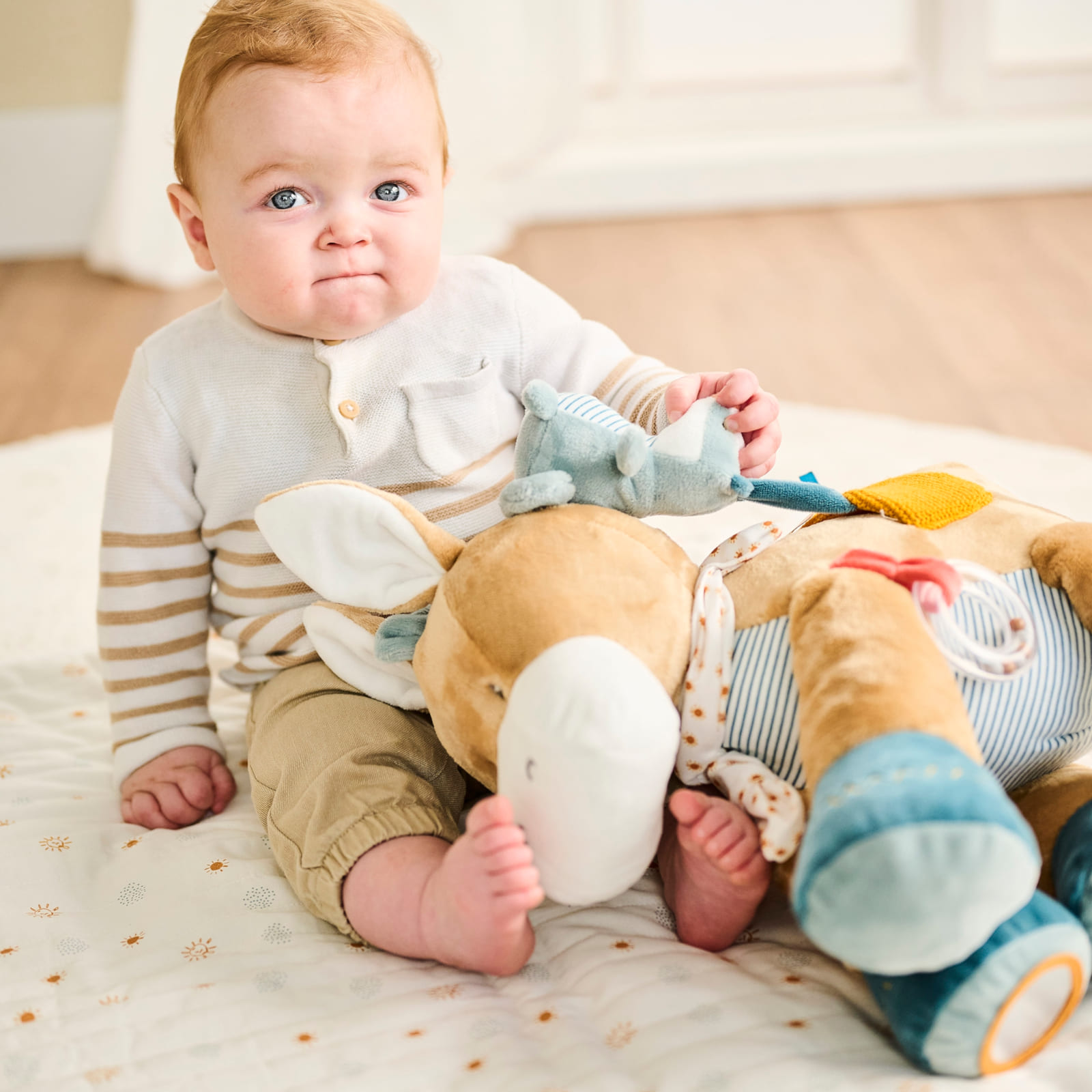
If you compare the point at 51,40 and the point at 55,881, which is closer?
the point at 55,881

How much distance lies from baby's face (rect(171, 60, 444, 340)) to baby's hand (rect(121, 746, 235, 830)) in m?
0.31

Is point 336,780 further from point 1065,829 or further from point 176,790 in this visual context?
point 1065,829

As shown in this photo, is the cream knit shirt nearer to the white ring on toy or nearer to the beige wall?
the white ring on toy


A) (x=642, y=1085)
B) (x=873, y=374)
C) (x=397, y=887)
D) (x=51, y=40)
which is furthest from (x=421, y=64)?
(x=51, y=40)

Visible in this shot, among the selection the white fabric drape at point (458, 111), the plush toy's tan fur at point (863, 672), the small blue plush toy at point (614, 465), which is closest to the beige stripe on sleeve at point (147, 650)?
the small blue plush toy at point (614, 465)

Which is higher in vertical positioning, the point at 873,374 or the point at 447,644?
the point at 447,644

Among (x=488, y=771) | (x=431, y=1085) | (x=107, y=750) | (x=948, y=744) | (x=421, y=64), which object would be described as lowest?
(x=107, y=750)

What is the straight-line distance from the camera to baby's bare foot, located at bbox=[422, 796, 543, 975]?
601 millimetres

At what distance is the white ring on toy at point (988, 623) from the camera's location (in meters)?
0.59

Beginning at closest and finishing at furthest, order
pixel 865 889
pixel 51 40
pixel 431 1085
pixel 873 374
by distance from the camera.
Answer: pixel 865 889 → pixel 431 1085 → pixel 873 374 → pixel 51 40

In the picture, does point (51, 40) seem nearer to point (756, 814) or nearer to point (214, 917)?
point (214, 917)

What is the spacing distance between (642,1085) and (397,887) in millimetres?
175

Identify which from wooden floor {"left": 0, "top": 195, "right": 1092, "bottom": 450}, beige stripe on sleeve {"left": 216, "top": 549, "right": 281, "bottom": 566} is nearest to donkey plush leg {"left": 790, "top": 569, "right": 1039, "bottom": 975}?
beige stripe on sleeve {"left": 216, "top": 549, "right": 281, "bottom": 566}

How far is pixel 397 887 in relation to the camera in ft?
2.23
